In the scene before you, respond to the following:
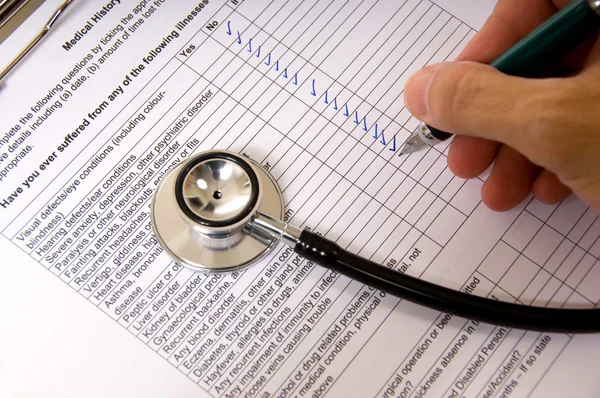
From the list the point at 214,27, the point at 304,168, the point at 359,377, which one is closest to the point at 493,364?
the point at 359,377

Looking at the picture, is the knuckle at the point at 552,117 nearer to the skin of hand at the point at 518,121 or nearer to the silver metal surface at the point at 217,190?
the skin of hand at the point at 518,121

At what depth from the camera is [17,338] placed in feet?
1.69

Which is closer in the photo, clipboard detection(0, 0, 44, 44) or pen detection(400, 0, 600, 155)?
pen detection(400, 0, 600, 155)

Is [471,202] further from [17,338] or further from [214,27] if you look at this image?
[17,338]

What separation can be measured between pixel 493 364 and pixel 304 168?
289 mm

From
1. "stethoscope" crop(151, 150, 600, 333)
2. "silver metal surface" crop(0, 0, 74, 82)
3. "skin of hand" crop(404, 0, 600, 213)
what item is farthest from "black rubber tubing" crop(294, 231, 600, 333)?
"silver metal surface" crop(0, 0, 74, 82)

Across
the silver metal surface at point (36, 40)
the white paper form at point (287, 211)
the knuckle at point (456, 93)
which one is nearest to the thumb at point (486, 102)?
the knuckle at point (456, 93)

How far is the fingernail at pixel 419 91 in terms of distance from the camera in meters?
0.52

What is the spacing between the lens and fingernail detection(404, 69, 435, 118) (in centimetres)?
52

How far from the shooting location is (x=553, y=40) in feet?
1.52

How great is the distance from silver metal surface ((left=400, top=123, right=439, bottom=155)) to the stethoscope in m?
0.16

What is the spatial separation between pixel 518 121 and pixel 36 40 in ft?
1.76

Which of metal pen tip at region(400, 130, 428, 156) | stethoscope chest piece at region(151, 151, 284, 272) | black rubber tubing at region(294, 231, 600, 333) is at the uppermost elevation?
metal pen tip at region(400, 130, 428, 156)

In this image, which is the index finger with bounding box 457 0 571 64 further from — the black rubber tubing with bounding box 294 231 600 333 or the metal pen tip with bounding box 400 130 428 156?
the black rubber tubing with bounding box 294 231 600 333
